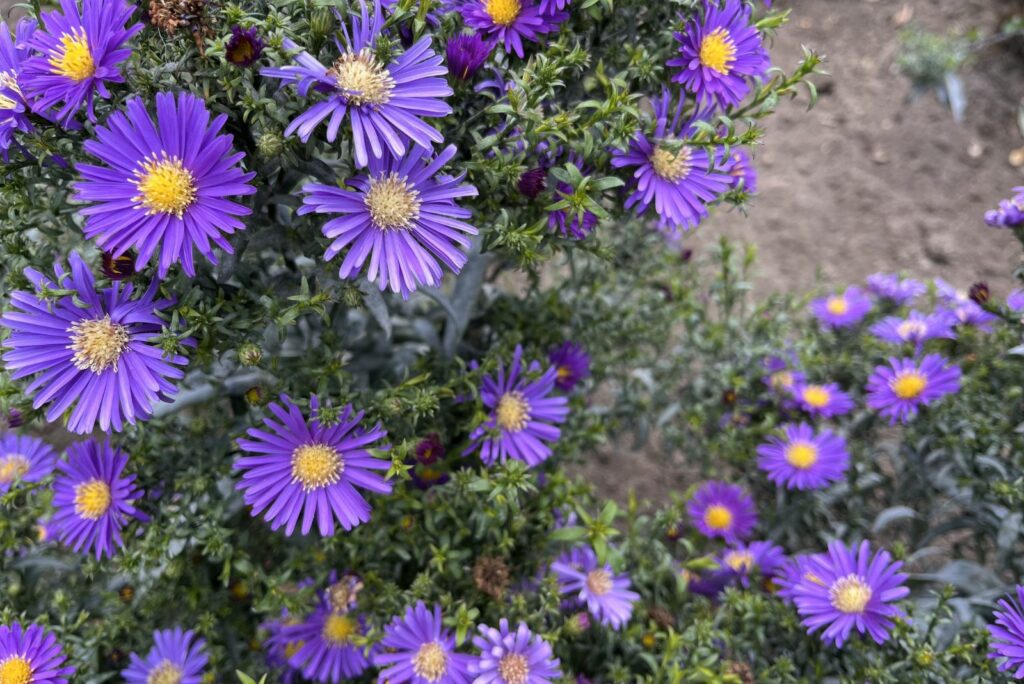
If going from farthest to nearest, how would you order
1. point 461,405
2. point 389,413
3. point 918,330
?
point 918,330 → point 461,405 → point 389,413

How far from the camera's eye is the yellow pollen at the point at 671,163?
1448 mm

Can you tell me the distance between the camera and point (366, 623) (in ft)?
5.53

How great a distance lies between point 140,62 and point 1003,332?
1.81 meters

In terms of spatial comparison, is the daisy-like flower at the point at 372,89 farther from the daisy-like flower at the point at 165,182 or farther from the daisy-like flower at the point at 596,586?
the daisy-like flower at the point at 596,586

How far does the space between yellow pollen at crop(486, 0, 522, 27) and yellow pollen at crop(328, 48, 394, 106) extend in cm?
22

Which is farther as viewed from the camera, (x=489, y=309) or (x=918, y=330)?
(x=918, y=330)

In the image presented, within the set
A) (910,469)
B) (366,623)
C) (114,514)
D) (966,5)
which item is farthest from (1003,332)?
(966,5)

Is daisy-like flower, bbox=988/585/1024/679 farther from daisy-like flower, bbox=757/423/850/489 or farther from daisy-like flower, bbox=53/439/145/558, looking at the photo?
daisy-like flower, bbox=53/439/145/558

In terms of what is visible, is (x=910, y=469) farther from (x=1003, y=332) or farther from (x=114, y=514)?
(x=114, y=514)

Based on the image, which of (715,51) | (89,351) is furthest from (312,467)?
(715,51)

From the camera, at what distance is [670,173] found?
146 centimetres

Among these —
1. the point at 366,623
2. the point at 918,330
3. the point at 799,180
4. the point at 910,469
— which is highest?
the point at 799,180

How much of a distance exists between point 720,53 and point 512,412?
779 millimetres

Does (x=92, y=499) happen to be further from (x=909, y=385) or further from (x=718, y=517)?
(x=909, y=385)
